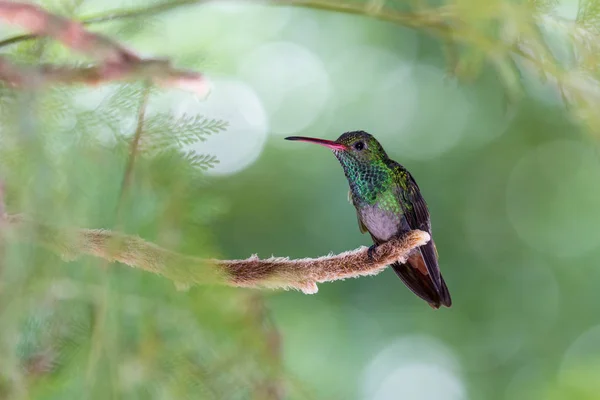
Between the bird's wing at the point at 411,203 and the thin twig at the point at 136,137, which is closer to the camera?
the thin twig at the point at 136,137

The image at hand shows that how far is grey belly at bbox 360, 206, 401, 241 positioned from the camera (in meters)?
1.13

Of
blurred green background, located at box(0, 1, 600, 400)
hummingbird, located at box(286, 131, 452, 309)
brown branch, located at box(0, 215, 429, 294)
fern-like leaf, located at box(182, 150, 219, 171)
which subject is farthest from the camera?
blurred green background, located at box(0, 1, 600, 400)

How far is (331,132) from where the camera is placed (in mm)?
3605

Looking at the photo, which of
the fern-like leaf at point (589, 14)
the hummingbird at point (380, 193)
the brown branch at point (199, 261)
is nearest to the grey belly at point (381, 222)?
the hummingbird at point (380, 193)

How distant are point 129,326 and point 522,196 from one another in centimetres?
336

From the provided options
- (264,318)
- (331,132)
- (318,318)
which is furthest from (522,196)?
(264,318)

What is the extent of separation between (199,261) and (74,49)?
17 centimetres

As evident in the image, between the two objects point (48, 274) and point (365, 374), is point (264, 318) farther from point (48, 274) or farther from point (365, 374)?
point (365, 374)

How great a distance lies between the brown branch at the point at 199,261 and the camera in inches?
17.4

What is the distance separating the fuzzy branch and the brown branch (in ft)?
0.30

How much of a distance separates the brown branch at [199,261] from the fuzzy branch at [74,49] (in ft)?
0.30

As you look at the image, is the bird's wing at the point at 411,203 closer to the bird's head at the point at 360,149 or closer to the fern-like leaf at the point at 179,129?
the bird's head at the point at 360,149

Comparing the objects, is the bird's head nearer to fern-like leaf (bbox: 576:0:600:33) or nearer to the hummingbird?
the hummingbird

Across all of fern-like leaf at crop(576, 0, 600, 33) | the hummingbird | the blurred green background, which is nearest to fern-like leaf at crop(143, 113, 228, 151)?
fern-like leaf at crop(576, 0, 600, 33)
